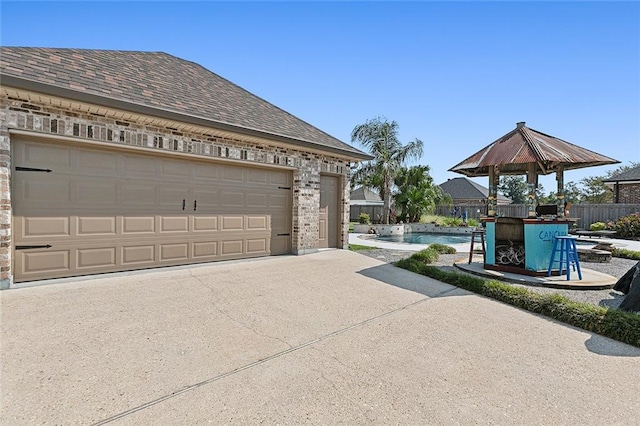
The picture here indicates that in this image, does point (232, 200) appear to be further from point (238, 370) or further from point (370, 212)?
point (370, 212)

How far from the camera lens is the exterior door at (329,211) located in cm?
951

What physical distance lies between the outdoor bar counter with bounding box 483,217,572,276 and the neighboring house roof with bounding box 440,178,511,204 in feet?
86.8

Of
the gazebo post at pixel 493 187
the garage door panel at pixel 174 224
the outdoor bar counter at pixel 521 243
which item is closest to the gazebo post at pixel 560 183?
the outdoor bar counter at pixel 521 243

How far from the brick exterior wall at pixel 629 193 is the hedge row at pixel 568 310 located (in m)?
21.1

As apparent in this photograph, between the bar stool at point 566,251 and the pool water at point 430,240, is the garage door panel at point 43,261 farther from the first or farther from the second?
the pool water at point 430,240

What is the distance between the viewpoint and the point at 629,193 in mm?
19516

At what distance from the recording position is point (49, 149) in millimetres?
5258

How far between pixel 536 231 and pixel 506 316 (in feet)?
10.00

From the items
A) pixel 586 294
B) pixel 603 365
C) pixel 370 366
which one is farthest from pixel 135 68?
pixel 586 294

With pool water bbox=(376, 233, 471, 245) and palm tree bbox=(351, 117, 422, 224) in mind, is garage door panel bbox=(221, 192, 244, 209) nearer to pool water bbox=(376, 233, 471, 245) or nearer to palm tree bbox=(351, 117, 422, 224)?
pool water bbox=(376, 233, 471, 245)

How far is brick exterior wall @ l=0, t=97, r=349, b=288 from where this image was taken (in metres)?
4.79

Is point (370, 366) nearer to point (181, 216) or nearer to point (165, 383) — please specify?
point (165, 383)

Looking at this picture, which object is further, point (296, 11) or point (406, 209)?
point (406, 209)

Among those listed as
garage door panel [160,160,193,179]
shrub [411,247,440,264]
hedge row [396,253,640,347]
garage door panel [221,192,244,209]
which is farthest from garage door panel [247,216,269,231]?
hedge row [396,253,640,347]
